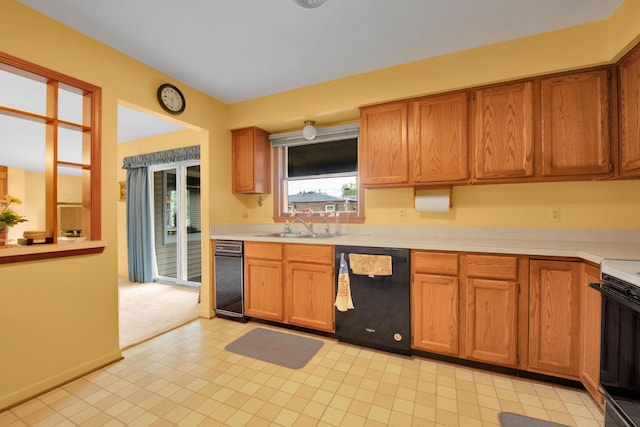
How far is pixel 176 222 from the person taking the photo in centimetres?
465

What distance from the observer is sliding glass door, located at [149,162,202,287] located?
4.57 m

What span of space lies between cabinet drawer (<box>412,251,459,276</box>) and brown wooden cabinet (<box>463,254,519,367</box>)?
0.09 meters

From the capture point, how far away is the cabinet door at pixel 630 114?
68.7 inches

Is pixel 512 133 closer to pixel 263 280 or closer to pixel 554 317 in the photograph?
pixel 554 317

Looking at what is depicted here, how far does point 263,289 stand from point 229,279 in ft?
1.55

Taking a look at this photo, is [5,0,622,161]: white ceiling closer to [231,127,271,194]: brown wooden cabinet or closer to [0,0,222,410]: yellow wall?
[0,0,222,410]: yellow wall

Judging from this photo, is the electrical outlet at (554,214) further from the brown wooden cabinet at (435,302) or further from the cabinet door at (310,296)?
the cabinet door at (310,296)

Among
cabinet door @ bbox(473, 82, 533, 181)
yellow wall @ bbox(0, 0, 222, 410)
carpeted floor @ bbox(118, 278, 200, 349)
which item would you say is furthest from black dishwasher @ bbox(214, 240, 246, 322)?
cabinet door @ bbox(473, 82, 533, 181)

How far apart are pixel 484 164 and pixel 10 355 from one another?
3668mm

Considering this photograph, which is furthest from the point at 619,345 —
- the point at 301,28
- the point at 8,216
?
the point at 8,216

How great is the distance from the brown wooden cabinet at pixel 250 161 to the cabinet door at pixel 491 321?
252 centimetres

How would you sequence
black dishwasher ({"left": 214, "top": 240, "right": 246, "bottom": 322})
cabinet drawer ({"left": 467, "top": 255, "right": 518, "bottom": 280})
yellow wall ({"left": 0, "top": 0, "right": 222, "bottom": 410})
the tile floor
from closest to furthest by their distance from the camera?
the tile floor → yellow wall ({"left": 0, "top": 0, "right": 222, "bottom": 410}) → cabinet drawer ({"left": 467, "top": 255, "right": 518, "bottom": 280}) → black dishwasher ({"left": 214, "top": 240, "right": 246, "bottom": 322})

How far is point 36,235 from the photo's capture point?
6.31ft

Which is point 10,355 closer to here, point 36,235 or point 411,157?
point 36,235
